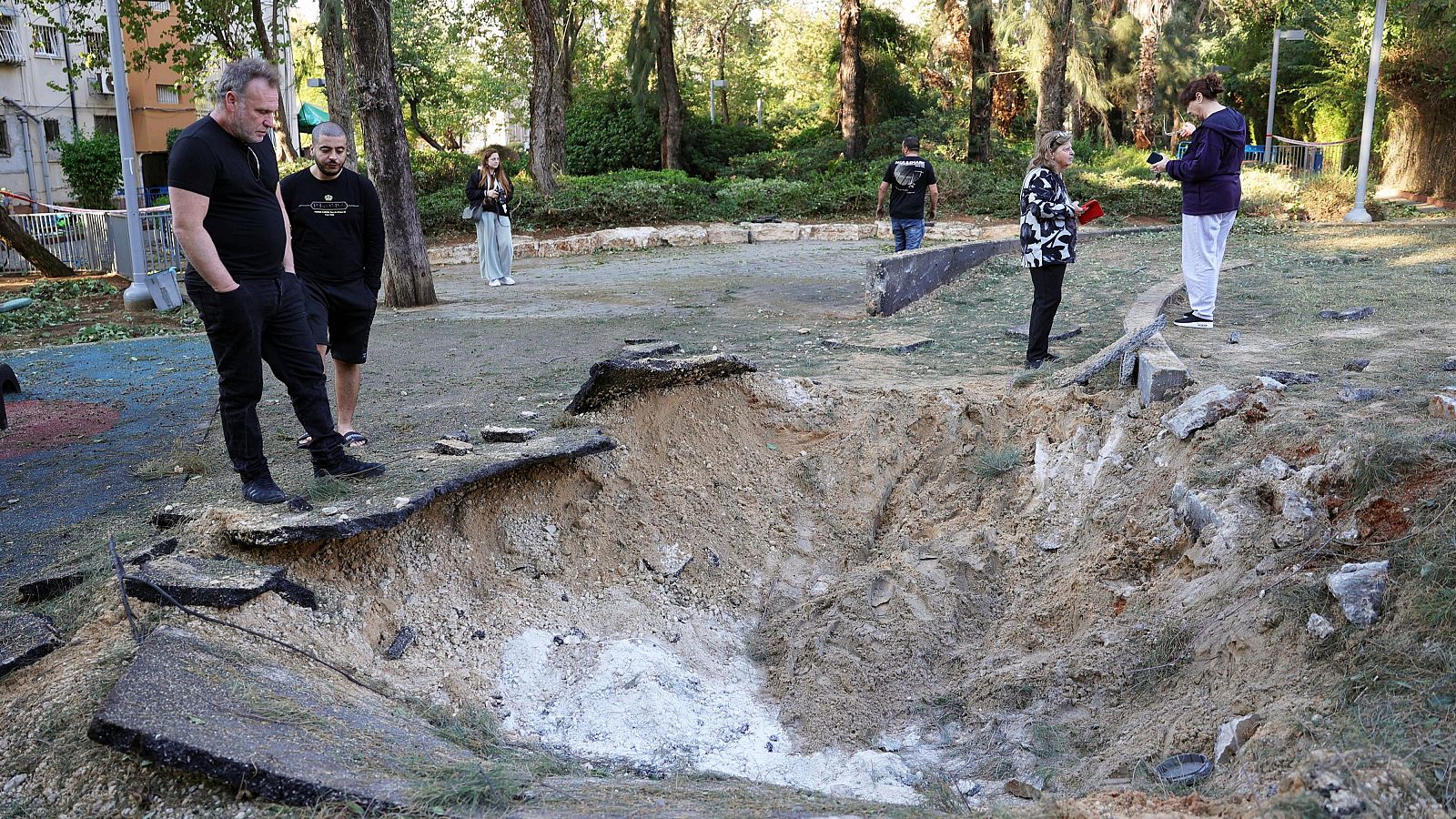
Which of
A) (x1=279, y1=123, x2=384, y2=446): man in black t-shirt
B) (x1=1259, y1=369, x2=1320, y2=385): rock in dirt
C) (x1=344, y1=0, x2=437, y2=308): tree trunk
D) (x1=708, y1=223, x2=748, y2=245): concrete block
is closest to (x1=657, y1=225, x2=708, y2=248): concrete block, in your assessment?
(x1=708, y1=223, x2=748, y2=245): concrete block

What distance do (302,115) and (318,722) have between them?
1499 inches

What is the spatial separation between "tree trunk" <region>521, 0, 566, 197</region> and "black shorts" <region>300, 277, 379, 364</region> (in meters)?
16.2

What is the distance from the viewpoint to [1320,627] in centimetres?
345

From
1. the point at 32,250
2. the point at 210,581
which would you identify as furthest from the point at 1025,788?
the point at 32,250

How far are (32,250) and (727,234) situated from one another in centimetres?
1122

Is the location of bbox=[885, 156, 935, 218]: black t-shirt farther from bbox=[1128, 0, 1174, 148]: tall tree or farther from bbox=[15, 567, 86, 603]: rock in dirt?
bbox=[1128, 0, 1174, 148]: tall tree

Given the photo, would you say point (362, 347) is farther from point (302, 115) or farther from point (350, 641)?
point (302, 115)

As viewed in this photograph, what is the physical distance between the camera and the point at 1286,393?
545 centimetres

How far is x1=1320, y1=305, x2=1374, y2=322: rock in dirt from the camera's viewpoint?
7668mm

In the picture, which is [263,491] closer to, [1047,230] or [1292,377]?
[1047,230]

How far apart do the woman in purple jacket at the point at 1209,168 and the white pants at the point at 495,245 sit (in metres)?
9.23

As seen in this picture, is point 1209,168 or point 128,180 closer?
point 1209,168

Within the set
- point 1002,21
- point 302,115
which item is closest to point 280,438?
point 1002,21

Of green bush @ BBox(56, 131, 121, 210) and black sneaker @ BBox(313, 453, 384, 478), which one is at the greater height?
green bush @ BBox(56, 131, 121, 210)
